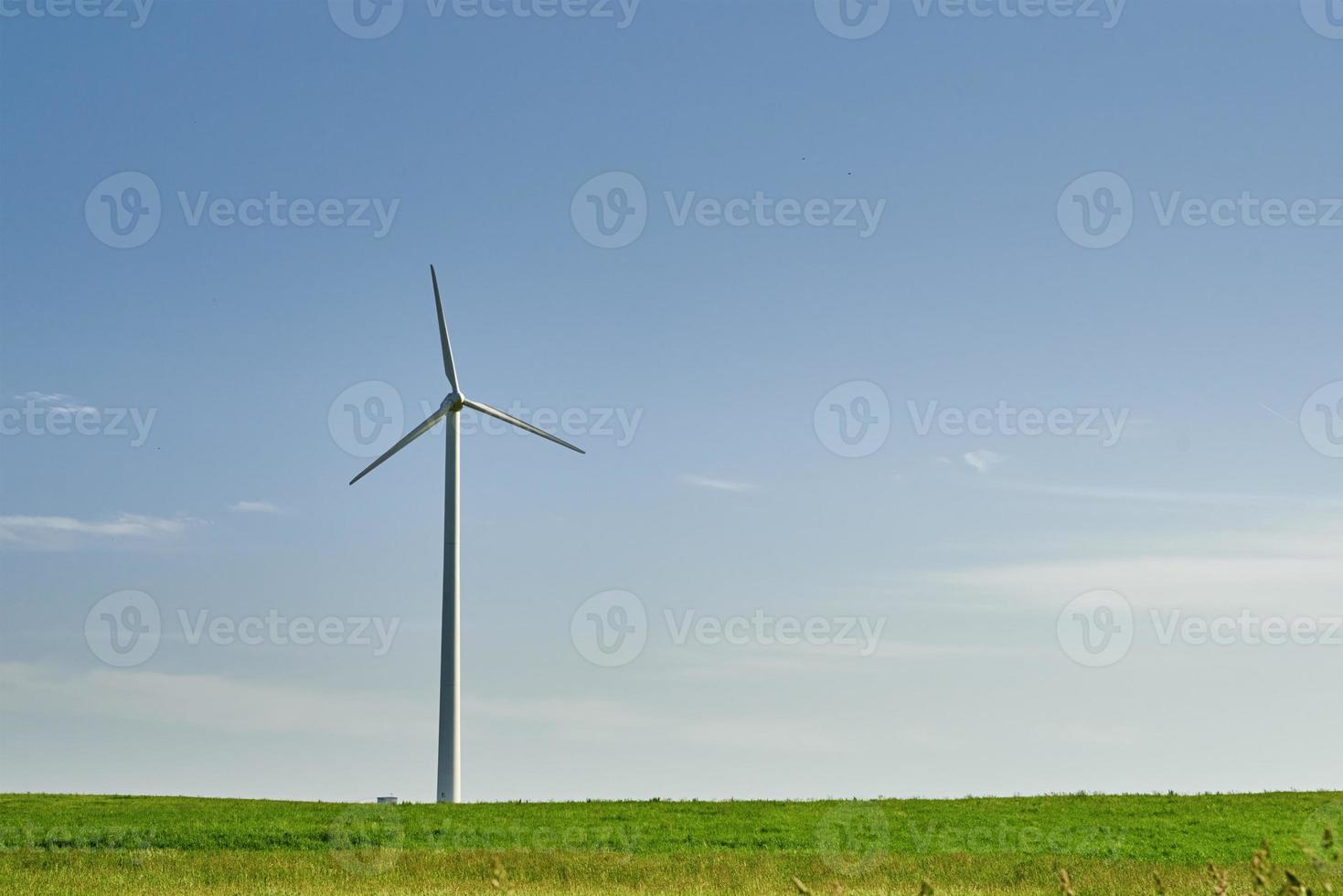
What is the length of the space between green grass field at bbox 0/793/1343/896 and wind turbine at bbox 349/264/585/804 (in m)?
3.41

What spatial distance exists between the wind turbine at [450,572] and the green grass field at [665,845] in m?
3.41

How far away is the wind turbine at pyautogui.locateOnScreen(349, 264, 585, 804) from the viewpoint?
49688 mm

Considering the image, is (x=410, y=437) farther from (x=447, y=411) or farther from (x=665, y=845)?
(x=665, y=845)

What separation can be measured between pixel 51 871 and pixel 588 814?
1748cm

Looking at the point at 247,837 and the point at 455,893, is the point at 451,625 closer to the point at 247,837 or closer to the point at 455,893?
the point at 247,837

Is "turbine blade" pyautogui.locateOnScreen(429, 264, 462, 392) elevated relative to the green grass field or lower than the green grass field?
elevated

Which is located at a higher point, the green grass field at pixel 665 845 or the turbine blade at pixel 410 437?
the turbine blade at pixel 410 437

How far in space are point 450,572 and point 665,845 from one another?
57.4 feet

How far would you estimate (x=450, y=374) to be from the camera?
54.6 metres

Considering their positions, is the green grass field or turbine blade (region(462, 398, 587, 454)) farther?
turbine blade (region(462, 398, 587, 454))

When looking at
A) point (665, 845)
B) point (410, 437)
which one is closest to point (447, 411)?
point (410, 437)

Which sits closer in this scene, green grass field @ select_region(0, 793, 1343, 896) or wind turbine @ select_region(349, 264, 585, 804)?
green grass field @ select_region(0, 793, 1343, 896)

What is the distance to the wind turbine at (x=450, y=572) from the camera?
163ft

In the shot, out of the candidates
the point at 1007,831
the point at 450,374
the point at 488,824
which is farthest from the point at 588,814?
the point at 450,374
